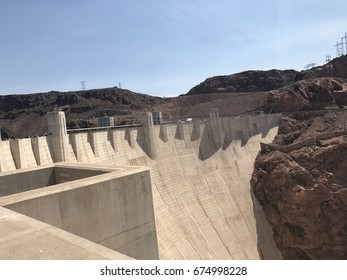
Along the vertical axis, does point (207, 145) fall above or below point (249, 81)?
below

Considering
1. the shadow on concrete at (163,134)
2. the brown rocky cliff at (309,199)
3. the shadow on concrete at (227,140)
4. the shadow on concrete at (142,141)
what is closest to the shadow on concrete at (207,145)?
the shadow on concrete at (227,140)

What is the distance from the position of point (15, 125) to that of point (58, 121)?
50529 millimetres

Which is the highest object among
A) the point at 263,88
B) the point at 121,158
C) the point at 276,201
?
the point at 263,88

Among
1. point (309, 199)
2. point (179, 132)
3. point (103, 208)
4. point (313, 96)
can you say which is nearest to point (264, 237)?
point (309, 199)

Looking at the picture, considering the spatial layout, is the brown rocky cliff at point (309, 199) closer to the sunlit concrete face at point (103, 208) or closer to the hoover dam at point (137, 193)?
the hoover dam at point (137, 193)

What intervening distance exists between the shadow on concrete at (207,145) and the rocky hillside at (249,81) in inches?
2358

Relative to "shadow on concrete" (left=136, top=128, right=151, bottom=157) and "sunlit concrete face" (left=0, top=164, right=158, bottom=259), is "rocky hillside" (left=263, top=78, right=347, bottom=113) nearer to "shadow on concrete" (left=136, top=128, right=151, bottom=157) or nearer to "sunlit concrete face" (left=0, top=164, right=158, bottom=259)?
"shadow on concrete" (left=136, top=128, right=151, bottom=157)

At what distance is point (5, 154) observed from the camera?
14.2 m

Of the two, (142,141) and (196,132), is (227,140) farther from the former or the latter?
(142,141)

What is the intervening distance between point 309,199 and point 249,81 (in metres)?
67.0

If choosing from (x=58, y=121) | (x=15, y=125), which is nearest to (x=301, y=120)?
(x=58, y=121)

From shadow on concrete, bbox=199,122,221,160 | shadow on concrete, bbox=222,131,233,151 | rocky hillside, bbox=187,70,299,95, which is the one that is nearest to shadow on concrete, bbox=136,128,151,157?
shadow on concrete, bbox=199,122,221,160

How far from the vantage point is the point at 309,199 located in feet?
83.3
